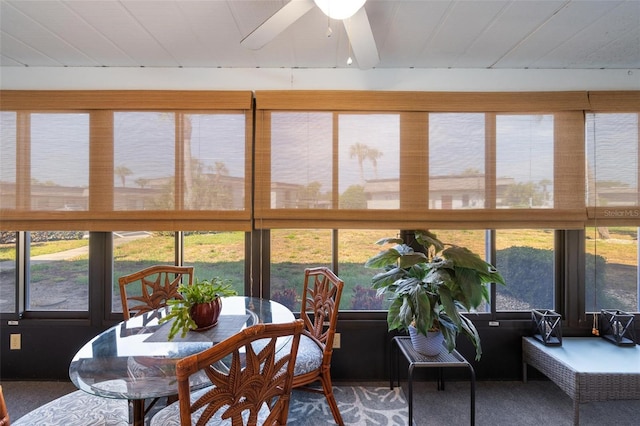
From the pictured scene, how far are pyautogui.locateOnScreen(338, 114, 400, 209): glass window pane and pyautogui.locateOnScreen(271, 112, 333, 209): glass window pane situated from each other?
0.15 meters

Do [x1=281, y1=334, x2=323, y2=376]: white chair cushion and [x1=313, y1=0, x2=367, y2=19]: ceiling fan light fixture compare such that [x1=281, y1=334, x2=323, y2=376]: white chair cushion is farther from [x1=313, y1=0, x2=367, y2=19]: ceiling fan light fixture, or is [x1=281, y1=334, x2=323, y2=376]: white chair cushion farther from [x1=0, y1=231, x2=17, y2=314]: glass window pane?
[x1=0, y1=231, x2=17, y2=314]: glass window pane

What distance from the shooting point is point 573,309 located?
2.18 metres

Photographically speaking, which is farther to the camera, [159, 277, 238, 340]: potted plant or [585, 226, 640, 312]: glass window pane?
[585, 226, 640, 312]: glass window pane

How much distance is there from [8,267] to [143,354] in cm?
200

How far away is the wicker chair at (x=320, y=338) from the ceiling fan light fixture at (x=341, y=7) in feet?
4.61

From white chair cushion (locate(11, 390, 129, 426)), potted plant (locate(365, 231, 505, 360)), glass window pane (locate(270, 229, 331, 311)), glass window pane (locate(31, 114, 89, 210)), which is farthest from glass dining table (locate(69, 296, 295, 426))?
glass window pane (locate(31, 114, 89, 210))

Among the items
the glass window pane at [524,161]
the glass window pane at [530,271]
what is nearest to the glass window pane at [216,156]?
the glass window pane at [524,161]

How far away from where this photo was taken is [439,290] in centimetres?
169

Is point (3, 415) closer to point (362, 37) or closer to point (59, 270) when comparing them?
point (59, 270)

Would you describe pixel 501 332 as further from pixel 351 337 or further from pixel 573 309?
pixel 351 337

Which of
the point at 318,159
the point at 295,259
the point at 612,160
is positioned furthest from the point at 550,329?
the point at 318,159

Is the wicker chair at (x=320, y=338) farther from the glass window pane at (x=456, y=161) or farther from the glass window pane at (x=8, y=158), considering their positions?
the glass window pane at (x=8, y=158)

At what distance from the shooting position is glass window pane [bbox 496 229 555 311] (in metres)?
2.25

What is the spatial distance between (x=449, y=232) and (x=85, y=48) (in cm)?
308
